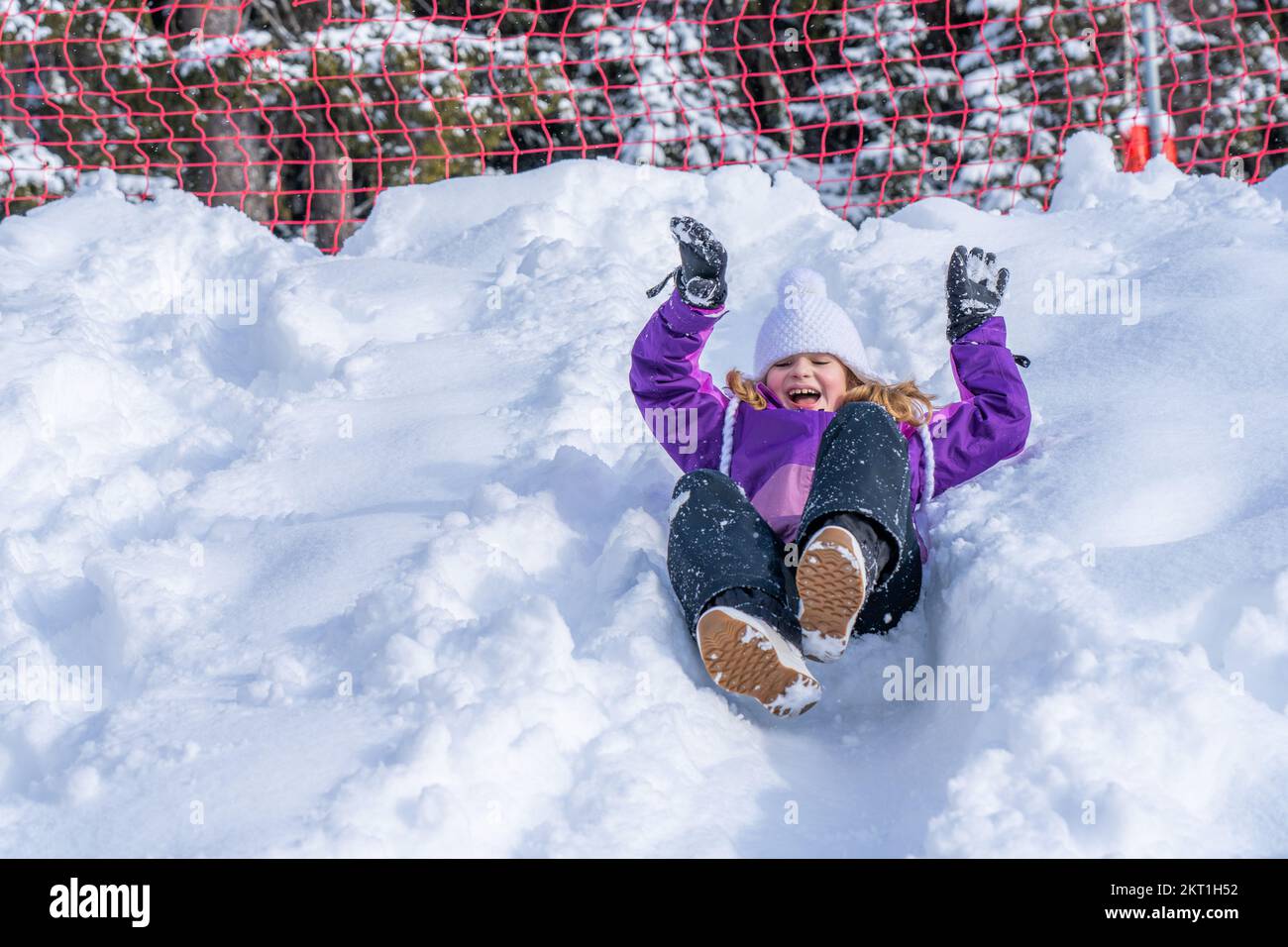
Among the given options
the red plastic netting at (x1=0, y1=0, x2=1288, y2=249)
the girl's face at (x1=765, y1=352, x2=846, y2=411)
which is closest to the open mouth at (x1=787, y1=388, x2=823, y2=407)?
the girl's face at (x1=765, y1=352, x2=846, y2=411)

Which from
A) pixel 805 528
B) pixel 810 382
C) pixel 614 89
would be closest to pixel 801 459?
pixel 810 382

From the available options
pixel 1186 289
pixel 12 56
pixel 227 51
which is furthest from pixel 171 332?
pixel 12 56

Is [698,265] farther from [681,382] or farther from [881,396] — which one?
[881,396]

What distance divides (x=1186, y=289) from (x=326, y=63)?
736 cm

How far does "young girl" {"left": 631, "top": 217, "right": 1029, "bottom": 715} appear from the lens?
233cm

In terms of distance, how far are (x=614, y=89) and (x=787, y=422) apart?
7427 millimetres

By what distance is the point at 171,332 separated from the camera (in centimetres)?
393

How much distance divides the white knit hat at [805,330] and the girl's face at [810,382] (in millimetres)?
24

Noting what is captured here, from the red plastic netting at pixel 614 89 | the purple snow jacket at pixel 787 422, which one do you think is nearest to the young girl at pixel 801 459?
the purple snow jacket at pixel 787 422

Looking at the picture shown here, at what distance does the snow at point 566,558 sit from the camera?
6.56 feet

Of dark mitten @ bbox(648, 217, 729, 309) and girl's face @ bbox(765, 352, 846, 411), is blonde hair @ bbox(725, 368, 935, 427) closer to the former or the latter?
girl's face @ bbox(765, 352, 846, 411)

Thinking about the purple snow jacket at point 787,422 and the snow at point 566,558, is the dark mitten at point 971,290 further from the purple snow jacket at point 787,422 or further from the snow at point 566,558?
the snow at point 566,558

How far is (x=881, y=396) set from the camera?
9.44 ft
